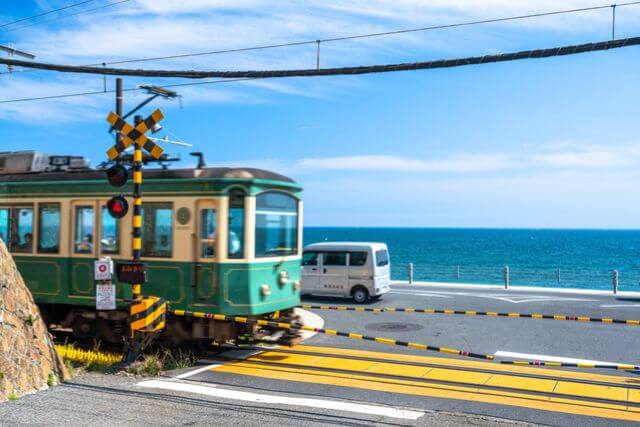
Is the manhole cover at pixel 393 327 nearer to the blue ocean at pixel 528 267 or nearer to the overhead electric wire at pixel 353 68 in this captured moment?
the overhead electric wire at pixel 353 68

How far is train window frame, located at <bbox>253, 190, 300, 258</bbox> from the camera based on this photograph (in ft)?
36.8

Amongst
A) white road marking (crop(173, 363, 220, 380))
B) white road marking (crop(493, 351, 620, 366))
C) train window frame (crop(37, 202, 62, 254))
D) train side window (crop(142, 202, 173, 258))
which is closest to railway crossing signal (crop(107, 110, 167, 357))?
train side window (crop(142, 202, 173, 258))

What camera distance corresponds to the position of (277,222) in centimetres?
1171

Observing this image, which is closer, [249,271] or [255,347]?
[249,271]

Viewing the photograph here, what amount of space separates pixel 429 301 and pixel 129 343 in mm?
12630

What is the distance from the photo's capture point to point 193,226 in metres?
11.0

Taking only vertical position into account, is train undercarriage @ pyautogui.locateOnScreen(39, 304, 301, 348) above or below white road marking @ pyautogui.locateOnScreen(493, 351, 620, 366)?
above

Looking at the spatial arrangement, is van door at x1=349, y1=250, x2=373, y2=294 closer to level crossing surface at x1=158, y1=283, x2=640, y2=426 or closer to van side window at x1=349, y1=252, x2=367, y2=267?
van side window at x1=349, y1=252, x2=367, y2=267

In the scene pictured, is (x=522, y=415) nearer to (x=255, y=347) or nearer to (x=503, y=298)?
(x=255, y=347)

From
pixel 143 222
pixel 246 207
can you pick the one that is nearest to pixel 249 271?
pixel 246 207

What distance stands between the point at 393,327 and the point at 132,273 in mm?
7366

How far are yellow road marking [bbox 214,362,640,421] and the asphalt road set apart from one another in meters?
0.02

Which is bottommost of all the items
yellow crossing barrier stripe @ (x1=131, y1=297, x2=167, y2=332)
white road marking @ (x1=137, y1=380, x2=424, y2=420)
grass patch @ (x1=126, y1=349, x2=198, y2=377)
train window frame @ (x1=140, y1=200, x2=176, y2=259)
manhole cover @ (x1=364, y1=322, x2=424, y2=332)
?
manhole cover @ (x1=364, y1=322, x2=424, y2=332)

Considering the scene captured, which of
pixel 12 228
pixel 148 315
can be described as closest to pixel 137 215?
pixel 148 315
